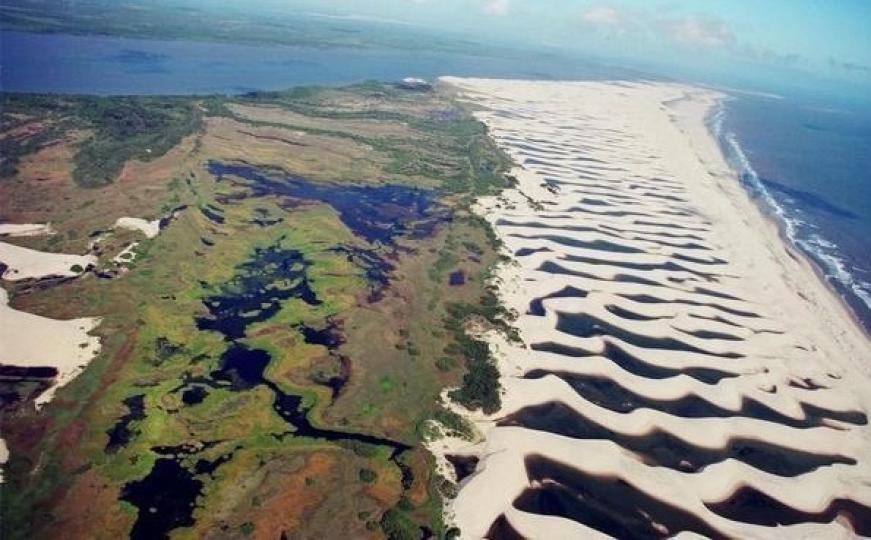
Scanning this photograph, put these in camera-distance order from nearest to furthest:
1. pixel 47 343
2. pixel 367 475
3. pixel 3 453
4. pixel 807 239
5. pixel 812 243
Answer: pixel 3 453 → pixel 367 475 → pixel 47 343 → pixel 812 243 → pixel 807 239

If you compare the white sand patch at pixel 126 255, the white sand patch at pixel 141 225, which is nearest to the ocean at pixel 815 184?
the white sand patch at pixel 126 255

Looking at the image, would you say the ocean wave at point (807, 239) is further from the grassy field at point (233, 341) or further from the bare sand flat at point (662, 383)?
the grassy field at point (233, 341)

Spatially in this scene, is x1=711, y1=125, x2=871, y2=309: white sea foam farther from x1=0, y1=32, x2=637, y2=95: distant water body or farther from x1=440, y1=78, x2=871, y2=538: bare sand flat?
x1=0, y1=32, x2=637, y2=95: distant water body

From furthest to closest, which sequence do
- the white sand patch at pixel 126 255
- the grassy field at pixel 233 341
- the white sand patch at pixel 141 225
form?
the white sand patch at pixel 141 225
the white sand patch at pixel 126 255
the grassy field at pixel 233 341

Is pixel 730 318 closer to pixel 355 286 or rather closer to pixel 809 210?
pixel 355 286

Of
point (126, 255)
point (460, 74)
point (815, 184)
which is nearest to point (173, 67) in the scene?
point (460, 74)

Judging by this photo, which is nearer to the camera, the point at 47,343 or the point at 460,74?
the point at 47,343

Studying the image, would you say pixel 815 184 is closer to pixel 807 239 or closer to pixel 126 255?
pixel 807 239
